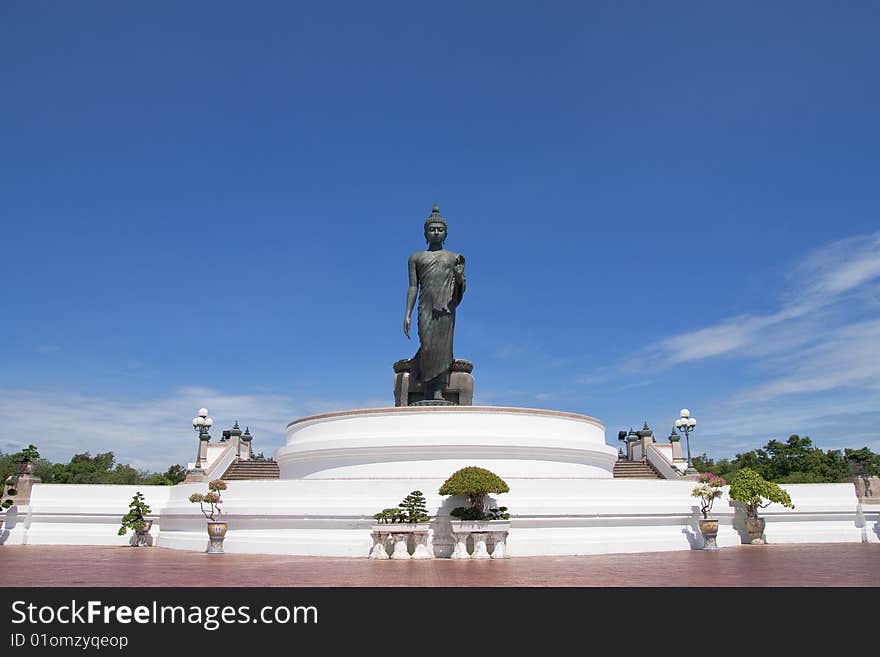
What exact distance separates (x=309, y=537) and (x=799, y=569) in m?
9.40

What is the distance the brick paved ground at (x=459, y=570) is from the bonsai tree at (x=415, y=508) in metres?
1.03

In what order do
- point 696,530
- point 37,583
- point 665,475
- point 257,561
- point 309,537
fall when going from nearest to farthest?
point 37,583
point 257,561
point 309,537
point 696,530
point 665,475

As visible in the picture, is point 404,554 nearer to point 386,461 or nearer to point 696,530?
point 386,461

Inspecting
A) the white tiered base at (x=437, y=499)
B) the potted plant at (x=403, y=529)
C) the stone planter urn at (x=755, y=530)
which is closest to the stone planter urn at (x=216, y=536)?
the white tiered base at (x=437, y=499)

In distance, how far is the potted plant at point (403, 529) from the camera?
13.4m

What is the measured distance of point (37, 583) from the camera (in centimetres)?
984

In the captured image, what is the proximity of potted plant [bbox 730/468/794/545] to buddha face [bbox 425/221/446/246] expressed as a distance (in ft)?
38.9

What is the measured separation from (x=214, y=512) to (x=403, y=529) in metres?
5.16

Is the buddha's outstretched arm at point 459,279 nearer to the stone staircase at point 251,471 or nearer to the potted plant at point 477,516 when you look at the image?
the potted plant at point 477,516

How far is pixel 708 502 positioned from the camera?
16.6m

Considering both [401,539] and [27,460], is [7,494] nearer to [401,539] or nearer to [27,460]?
[27,460]

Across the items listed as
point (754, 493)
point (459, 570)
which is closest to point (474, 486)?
point (459, 570)

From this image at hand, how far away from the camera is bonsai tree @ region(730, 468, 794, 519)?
17.3 metres
